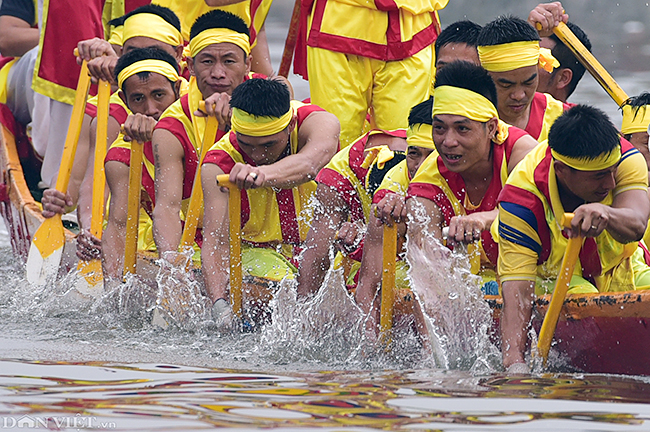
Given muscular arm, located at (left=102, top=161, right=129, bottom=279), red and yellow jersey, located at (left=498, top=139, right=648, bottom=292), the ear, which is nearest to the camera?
red and yellow jersey, located at (left=498, top=139, right=648, bottom=292)

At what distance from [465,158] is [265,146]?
98 cm

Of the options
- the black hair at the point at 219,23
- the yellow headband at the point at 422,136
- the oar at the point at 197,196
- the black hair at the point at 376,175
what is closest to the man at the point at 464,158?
the yellow headband at the point at 422,136

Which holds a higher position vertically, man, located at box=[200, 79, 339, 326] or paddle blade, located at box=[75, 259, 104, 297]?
man, located at box=[200, 79, 339, 326]

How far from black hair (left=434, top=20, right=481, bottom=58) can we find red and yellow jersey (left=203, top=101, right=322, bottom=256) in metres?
0.68

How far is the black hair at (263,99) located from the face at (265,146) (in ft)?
0.37

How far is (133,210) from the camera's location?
4.80 m

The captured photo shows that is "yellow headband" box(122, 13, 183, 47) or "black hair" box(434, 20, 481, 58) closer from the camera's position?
"black hair" box(434, 20, 481, 58)

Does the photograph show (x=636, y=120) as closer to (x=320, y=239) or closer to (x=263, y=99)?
(x=320, y=239)

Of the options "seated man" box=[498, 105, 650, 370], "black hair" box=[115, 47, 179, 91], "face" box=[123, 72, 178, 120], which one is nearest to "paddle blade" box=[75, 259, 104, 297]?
"face" box=[123, 72, 178, 120]

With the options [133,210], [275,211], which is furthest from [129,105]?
[275,211]

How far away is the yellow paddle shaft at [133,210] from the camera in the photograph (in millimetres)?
4754

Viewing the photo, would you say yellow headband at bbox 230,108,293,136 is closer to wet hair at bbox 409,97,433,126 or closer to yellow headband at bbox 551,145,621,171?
wet hair at bbox 409,97,433,126

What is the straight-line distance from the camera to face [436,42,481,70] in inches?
178

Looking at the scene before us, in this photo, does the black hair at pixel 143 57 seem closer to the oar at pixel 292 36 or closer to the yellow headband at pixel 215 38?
the yellow headband at pixel 215 38
